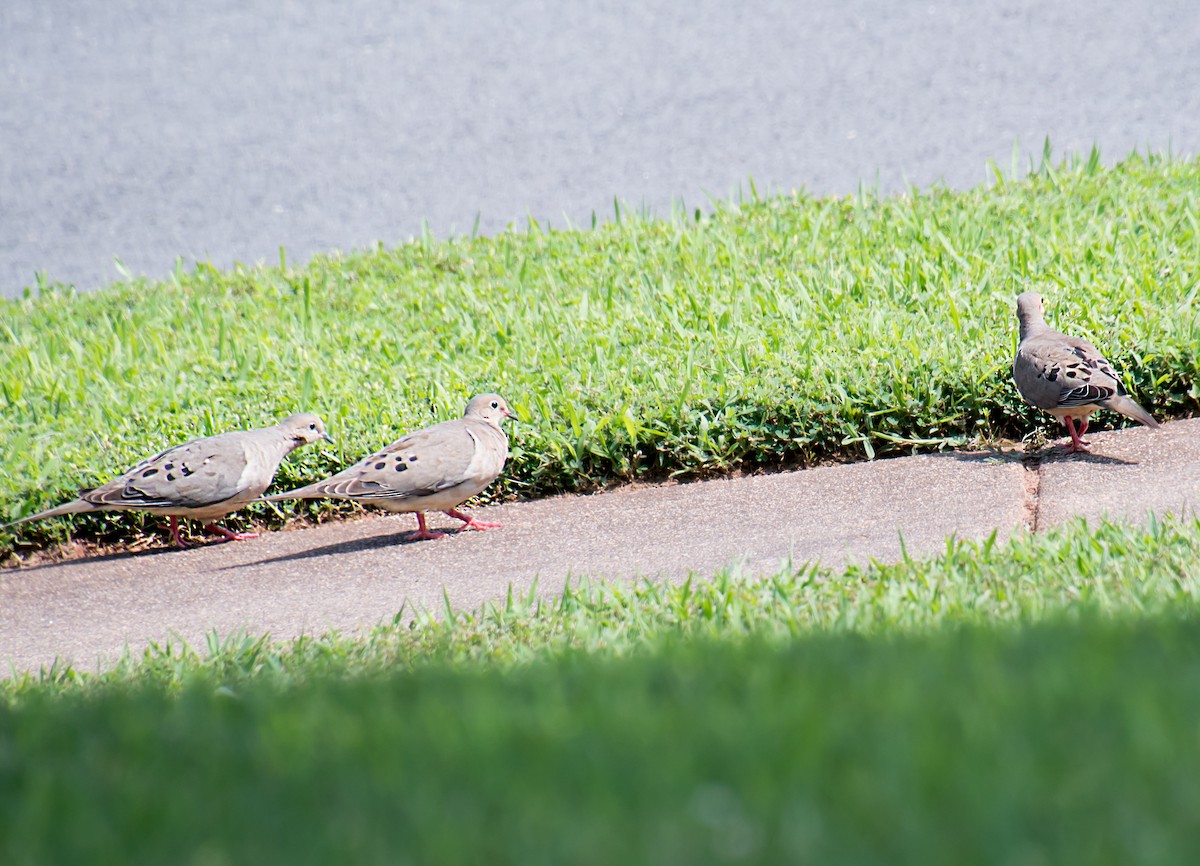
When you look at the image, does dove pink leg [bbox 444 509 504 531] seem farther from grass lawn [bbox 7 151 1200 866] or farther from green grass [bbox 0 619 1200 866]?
green grass [bbox 0 619 1200 866]

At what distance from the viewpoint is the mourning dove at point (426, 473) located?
5.74m

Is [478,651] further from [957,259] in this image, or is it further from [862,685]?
[957,259]

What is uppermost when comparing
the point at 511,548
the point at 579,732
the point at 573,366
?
the point at 579,732

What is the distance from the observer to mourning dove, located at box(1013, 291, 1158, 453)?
5.58 meters

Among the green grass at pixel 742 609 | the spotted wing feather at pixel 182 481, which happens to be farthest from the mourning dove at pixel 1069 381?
the spotted wing feather at pixel 182 481

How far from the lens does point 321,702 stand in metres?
2.79

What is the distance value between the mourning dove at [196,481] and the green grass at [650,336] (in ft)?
1.33

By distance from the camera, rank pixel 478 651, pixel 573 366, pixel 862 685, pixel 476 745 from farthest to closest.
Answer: pixel 573 366
pixel 478 651
pixel 862 685
pixel 476 745

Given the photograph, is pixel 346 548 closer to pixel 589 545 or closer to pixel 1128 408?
pixel 589 545

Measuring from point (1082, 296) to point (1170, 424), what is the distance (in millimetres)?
1185

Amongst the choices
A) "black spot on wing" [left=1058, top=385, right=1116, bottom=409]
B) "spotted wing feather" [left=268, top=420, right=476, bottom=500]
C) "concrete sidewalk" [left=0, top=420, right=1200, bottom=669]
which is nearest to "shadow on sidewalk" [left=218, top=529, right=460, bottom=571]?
"concrete sidewalk" [left=0, top=420, right=1200, bottom=669]

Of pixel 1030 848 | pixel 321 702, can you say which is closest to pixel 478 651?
pixel 321 702

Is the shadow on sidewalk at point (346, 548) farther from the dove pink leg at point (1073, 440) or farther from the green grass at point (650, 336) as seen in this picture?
the dove pink leg at point (1073, 440)

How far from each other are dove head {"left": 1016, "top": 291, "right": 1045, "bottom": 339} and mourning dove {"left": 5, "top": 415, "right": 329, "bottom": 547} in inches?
147
